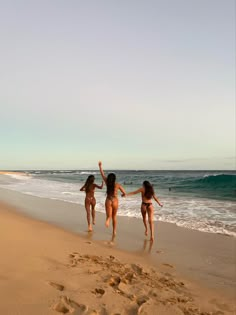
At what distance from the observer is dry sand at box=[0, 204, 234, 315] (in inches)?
136

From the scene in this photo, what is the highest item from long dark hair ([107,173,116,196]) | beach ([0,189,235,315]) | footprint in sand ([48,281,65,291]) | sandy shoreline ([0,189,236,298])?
long dark hair ([107,173,116,196])

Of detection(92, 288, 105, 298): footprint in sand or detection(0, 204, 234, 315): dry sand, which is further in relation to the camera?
detection(92, 288, 105, 298): footprint in sand

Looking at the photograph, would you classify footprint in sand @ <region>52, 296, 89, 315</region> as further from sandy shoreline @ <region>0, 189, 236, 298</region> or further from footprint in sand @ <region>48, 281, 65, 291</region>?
sandy shoreline @ <region>0, 189, 236, 298</region>

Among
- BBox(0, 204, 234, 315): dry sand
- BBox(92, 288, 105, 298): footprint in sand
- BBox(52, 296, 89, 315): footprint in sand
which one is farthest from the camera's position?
BBox(92, 288, 105, 298): footprint in sand

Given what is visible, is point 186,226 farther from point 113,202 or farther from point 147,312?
point 147,312

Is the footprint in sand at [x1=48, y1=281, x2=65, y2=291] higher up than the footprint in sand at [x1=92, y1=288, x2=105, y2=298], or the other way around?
the footprint in sand at [x1=48, y1=281, x2=65, y2=291]

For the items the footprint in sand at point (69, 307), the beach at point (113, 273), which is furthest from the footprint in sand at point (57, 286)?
the footprint in sand at point (69, 307)

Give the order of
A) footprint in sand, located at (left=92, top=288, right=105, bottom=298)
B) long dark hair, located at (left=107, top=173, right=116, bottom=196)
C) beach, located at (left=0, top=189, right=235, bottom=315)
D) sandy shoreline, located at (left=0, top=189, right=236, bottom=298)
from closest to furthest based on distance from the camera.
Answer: beach, located at (left=0, top=189, right=235, bottom=315) → footprint in sand, located at (left=92, top=288, right=105, bottom=298) → sandy shoreline, located at (left=0, top=189, right=236, bottom=298) → long dark hair, located at (left=107, top=173, right=116, bottom=196)

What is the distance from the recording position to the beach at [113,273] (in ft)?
11.8

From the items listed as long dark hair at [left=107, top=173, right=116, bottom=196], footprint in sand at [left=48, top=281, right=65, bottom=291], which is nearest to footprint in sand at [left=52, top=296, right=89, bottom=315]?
footprint in sand at [left=48, top=281, right=65, bottom=291]

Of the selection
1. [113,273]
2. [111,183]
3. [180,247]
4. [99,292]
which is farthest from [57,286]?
[111,183]

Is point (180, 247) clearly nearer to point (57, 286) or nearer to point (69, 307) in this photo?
point (57, 286)

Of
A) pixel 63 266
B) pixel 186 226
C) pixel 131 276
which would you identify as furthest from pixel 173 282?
pixel 186 226

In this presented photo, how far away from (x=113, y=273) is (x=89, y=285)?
2.59ft
